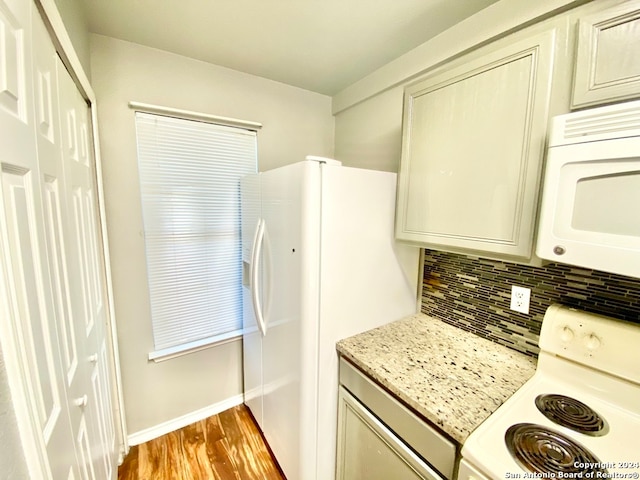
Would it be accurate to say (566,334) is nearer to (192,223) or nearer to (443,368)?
(443,368)

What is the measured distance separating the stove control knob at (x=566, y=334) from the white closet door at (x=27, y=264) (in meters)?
1.61

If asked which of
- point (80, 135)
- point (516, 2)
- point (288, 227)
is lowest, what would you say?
point (288, 227)

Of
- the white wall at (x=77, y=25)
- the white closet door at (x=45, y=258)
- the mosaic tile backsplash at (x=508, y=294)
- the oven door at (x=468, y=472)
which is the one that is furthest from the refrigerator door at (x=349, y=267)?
the white wall at (x=77, y=25)

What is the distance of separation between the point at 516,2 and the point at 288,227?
1402 mm

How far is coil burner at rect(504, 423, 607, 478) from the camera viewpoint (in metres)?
0.70

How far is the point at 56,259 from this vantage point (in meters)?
0.77

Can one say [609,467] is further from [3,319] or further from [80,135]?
[80,135]

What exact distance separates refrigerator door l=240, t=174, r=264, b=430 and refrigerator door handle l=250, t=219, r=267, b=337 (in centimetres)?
2

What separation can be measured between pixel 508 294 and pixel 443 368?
0.51 m

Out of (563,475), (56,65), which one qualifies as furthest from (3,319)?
(563,475)

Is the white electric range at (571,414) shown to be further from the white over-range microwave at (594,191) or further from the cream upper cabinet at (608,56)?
the cream upper cabinet at (608,56)

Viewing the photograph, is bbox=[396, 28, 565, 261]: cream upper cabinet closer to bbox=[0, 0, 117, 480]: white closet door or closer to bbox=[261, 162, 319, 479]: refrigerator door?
bbox=[261, 162, 319, 479]: refrigerator door

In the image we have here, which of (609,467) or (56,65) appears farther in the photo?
(56,65)

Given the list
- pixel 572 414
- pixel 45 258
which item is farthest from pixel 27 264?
pixel 572 414
